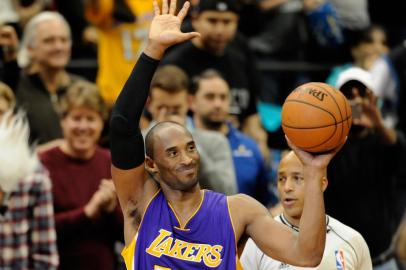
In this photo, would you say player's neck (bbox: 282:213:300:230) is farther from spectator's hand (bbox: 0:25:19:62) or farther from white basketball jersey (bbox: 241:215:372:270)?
spectator's hand (bbox: 0:25:19:62)

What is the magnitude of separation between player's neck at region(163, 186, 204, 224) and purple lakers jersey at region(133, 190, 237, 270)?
2 cm

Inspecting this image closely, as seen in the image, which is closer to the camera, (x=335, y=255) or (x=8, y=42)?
(x=335, y=255)

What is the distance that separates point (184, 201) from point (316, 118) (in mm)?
930

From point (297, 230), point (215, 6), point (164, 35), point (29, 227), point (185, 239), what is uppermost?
point (164, 35)

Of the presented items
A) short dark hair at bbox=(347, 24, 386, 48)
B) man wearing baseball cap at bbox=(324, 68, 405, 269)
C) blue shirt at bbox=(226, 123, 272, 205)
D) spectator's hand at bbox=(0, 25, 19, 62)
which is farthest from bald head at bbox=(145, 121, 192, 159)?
short dark hair at bbox=(347, 24, 386, 48)

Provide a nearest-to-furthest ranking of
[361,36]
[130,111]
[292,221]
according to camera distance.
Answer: [130,111]
[292,221]
[361,36]

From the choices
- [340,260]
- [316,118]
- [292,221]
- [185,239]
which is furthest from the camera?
[292,221]

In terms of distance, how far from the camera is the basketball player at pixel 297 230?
5500 mm

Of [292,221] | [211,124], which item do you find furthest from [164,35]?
[211,124]

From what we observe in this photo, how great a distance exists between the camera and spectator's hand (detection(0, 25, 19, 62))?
7.82 m

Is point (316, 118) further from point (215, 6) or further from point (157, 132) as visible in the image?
point (215, 6)

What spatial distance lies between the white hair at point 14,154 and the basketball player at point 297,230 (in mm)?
1936

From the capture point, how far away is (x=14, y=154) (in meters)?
6.81

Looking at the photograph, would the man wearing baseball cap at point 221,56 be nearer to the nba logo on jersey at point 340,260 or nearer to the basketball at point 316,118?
the nba logo on jersey at point 340,260
